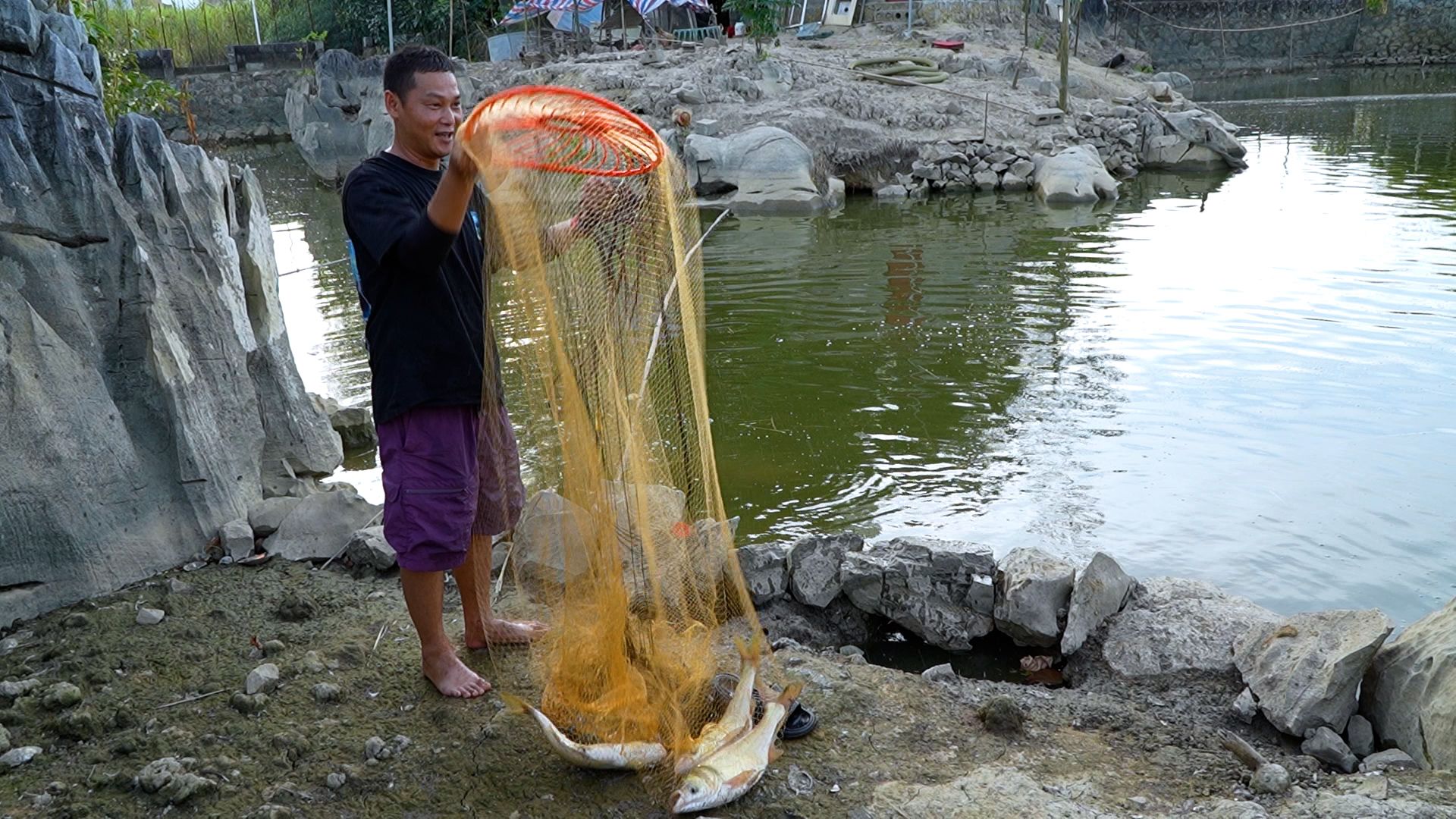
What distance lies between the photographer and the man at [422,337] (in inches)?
119

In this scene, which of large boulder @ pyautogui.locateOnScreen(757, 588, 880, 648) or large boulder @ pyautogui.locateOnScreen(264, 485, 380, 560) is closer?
large boulder @ pyautogui.locateOnScreen(757, 588, 880, 648)

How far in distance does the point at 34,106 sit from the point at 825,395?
499 cm

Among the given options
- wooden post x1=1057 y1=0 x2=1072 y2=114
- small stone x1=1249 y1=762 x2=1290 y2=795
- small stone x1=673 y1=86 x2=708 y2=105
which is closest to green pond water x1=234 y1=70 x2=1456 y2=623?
small stone x1=1249 y1=762 x2=1290 y2=795

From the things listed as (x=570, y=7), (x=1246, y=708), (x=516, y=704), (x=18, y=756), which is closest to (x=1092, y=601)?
(x=1246, y=708)

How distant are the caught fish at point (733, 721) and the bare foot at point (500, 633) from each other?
2.46 ft

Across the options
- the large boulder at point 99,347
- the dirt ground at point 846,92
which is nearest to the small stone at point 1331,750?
the large boulder at point 99,347

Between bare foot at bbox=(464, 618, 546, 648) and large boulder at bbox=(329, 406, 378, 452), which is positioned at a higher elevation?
bare foot at bbox=(464, 618, 546, 648)

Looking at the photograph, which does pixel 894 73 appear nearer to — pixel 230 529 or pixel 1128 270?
pixel 1128 270

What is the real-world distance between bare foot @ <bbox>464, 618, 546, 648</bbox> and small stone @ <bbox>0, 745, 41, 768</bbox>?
4.06ft

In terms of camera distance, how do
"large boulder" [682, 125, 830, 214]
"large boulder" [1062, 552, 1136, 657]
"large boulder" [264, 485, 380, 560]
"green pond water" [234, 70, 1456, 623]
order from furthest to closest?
1. "large boulder" [682, 125, 830, 214]
2. "green pond water" [234, 70, 1456, 623]
3. "large boulder" [264, 485, 380, 560]
4. "large boulder" [1062, 552, 1136, 657]

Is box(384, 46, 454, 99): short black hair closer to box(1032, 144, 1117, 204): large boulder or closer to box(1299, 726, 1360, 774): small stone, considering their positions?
box(1299, 726, 1360, 774): small stone

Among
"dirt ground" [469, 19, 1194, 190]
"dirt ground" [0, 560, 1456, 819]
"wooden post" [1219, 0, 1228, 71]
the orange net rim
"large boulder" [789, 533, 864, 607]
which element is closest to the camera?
the orange net rim

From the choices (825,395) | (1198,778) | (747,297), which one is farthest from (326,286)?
(1198,778)

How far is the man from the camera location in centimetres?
301
